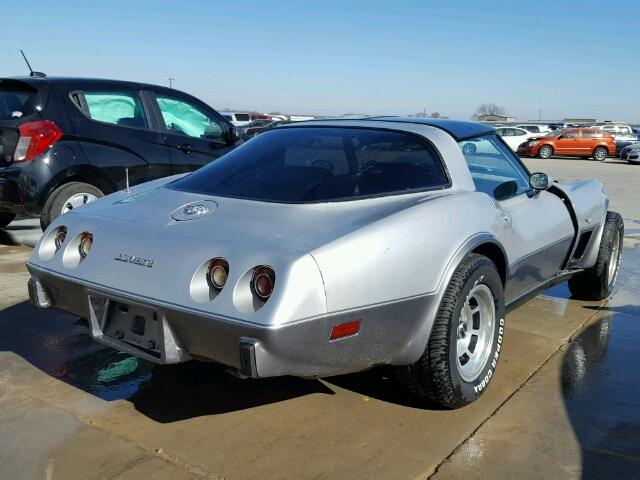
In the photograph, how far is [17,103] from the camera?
6.12m

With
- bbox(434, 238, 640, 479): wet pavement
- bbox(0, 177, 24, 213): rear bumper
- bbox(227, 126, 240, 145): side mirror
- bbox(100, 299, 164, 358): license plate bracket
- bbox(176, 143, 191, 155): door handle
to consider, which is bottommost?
bbox(434, 238, 640, 479): wet pavement

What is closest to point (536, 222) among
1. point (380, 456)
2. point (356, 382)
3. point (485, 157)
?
point (485, 157)

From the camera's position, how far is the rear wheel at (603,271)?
15.9 feet

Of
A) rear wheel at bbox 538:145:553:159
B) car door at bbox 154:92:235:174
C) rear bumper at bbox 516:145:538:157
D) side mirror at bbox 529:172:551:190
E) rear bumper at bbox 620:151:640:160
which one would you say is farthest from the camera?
rear bumper at bbox 516:145:538:157

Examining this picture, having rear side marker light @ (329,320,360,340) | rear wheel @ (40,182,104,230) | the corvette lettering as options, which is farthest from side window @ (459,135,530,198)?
rear wheel @ (40,182,104,230)

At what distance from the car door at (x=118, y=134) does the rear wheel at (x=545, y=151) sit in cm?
2605

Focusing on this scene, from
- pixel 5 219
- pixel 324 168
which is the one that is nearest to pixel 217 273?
pixel 324 168

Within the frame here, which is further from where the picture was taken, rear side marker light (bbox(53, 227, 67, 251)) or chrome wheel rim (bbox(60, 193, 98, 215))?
chrome wheel rim (bbox(60, 193, 98, 215))

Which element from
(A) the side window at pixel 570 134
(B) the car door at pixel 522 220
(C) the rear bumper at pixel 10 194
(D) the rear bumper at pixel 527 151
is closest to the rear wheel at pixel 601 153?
(A) the side window at pixel 570 134

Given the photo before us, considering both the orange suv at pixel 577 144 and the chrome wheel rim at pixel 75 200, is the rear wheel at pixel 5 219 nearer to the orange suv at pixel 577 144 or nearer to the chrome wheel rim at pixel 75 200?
the chrome wheel rim at pixel 75 200

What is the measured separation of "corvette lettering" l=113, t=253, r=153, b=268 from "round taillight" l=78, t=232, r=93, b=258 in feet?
0.98

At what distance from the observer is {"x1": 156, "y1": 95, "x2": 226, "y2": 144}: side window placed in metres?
6.95

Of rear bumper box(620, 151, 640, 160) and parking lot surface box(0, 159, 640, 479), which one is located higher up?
parking lot surface box(0, 159, 640, 479)

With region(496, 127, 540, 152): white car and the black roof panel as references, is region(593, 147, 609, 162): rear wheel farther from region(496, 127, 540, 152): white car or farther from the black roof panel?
the black roof panel
